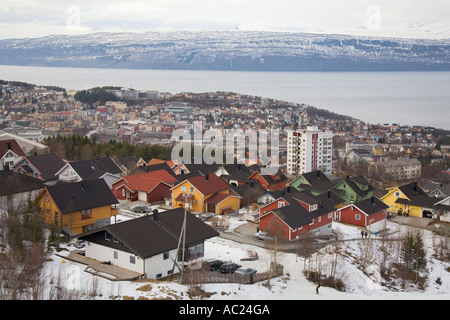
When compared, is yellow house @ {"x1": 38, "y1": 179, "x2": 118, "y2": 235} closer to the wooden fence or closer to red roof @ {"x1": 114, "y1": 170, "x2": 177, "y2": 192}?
the wooden fence

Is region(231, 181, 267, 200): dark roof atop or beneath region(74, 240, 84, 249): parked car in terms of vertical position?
beneath

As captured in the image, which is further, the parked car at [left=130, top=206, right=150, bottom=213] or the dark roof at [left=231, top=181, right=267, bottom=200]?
the dark roof at [left=231, top=181, right=267, bottom=200]

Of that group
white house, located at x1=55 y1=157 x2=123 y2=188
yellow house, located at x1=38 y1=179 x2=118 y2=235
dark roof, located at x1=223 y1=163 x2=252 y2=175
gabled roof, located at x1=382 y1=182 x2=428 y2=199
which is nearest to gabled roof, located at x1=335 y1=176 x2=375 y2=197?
gabled roof, located at x1=382 y1=182 x2=428 y2=199

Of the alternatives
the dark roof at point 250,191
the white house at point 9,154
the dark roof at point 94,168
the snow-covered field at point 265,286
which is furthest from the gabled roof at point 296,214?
the white house at point 9,154

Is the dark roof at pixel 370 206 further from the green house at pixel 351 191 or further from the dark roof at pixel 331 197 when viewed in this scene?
the green house at pixel 351 191

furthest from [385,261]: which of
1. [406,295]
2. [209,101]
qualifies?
[209,101]

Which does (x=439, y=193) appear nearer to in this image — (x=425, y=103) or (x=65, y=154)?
(x=65, y=154)
